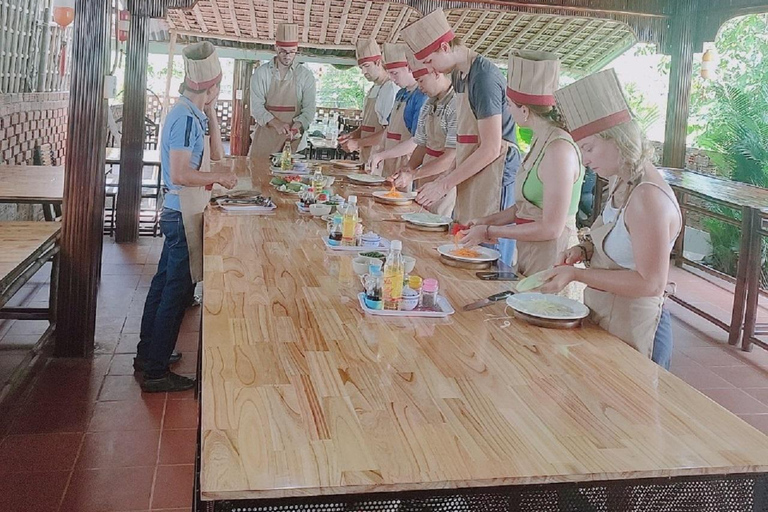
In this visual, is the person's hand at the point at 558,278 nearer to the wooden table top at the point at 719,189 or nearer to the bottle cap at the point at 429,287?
the bottle cap at the point at 429,287

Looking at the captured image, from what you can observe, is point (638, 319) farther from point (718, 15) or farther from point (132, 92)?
point (132, 92)

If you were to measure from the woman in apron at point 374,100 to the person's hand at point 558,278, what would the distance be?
438cm

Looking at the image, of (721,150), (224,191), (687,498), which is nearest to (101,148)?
(224,191)

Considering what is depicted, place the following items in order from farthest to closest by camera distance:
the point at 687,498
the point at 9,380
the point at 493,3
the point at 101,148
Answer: the point at 493,3, the point at 101,148, the point at 9,380, the point at 687,498

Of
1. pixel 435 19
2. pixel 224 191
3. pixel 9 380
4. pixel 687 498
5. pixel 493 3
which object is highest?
pixel 493 3

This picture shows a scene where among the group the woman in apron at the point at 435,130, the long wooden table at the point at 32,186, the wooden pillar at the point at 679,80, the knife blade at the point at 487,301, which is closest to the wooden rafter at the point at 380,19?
the wooden pillar at the point at 679,80

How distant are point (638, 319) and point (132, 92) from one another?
587 centimetres

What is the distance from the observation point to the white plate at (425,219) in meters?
3.64

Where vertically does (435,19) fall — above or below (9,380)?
above

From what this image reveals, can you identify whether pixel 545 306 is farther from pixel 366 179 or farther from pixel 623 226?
pixel 366 179

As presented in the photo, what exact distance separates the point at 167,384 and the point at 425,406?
2.50 metres

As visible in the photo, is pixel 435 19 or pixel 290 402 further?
pixel 435 19

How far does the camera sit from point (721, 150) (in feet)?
28.3

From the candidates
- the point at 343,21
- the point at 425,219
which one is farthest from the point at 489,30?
the point at 425,219
